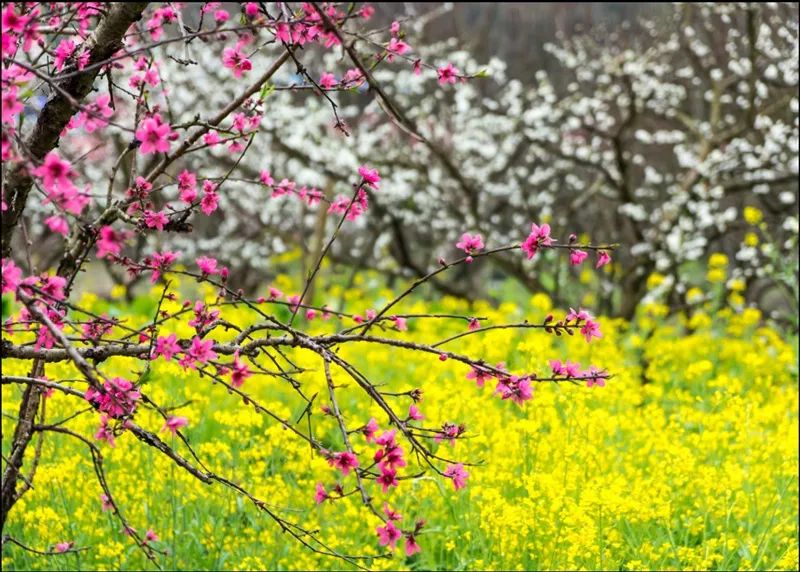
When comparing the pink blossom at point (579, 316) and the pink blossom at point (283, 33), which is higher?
the pink blossom at point (283, 33)

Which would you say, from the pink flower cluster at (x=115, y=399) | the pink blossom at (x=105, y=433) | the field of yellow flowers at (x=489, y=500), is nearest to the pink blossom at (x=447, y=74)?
the pink flower cluster at (x=115, y=399)

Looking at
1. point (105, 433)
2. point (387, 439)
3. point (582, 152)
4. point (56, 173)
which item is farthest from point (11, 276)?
point (582, 152)

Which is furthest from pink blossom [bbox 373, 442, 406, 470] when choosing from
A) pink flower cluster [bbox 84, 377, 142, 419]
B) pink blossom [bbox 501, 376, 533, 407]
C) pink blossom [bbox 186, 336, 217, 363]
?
pink flower cluster [bbox 84, 377, 142, 419]

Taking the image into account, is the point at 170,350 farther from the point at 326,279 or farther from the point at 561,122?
the point at 326,279

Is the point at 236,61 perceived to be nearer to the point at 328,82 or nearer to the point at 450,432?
the point at 328,82

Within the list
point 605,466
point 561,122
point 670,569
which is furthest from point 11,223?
point 561,122

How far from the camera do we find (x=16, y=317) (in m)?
2.96

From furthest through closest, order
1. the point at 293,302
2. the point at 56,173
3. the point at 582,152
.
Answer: the point at 582,152 → the point at 293,302 → the point at 56,173

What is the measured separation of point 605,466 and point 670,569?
0.84 m

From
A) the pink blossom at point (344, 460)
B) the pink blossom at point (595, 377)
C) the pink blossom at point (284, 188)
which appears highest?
the pink blossom at point (284, 188)

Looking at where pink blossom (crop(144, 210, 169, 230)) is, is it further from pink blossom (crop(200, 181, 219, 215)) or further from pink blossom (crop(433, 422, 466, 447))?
pink blossom (crop(433, 422, 466, 447))

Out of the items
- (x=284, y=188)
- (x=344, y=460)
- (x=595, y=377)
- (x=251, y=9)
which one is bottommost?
(x=344, y=460)

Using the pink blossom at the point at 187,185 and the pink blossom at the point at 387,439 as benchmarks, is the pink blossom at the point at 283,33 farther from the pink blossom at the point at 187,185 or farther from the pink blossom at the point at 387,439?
the pink blossom at the point at 387,439

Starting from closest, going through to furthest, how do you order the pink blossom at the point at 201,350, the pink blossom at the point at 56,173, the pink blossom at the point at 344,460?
the pink blossom at the point at 56,173 → the pink blossom at the point at 201,350 → the pink blossom at the point at 344,460
